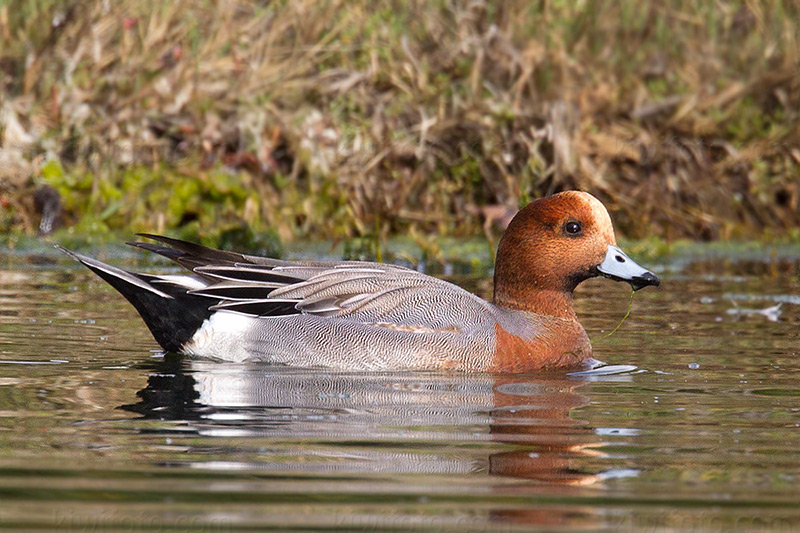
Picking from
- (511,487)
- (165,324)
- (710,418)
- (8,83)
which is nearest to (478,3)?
(8,83)

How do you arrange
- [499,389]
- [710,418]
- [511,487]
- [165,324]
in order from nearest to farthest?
[511,487]
[710,418]
[499,389]
[165,324]

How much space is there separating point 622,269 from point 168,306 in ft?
6.03

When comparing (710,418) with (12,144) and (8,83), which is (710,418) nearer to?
(12,144)

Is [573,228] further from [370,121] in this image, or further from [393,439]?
[370,121]

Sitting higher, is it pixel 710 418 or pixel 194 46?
pixel 194 46

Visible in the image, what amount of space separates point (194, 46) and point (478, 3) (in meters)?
2.28

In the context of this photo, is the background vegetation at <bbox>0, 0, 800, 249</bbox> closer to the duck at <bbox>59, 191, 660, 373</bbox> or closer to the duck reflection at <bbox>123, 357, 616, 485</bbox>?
the duck at <bbox>59, 191, 660, 373</bbox>

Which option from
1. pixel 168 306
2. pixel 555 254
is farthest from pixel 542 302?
pixel 168 306

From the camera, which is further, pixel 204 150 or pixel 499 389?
pixel 204 150

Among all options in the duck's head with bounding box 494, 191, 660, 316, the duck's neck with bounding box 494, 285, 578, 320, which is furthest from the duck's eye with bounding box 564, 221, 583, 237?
the duck's neck with bounding box 494, 285, 578, 320

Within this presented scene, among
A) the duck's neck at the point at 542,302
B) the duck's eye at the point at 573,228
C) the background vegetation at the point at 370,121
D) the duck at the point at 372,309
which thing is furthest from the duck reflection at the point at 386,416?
the background vegetation at the point at 370,121

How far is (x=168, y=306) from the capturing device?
549 cm

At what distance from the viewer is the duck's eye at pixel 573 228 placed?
18.8 feet

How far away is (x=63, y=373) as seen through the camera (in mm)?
4895
